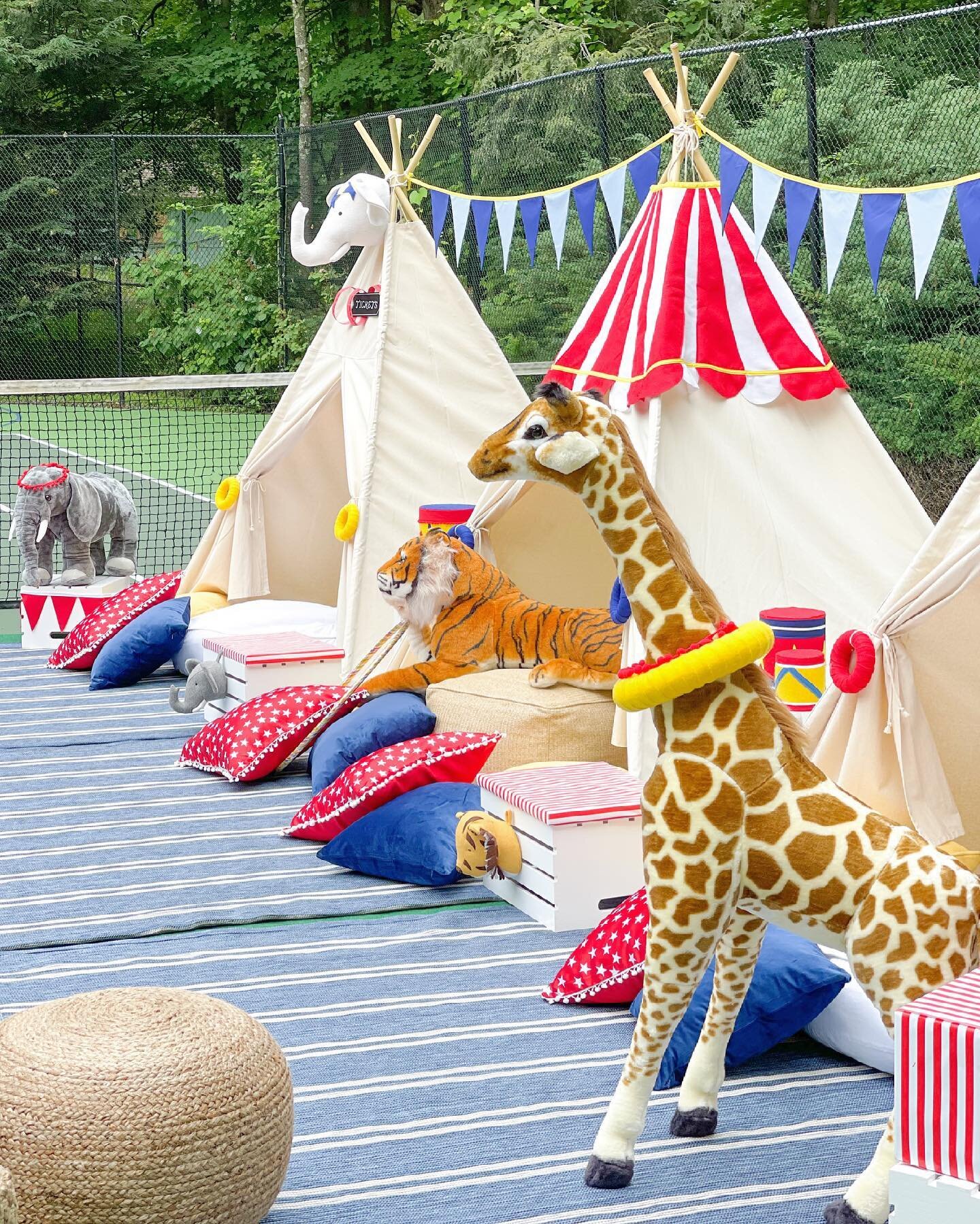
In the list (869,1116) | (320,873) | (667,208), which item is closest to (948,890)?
(869,1116)

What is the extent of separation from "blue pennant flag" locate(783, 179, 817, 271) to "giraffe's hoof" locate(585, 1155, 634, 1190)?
3.13 meters

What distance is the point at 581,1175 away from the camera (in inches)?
111

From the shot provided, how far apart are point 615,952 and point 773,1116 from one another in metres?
0.57

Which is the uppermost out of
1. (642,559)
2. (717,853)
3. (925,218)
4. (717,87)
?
(717,87)

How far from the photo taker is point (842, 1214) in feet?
8.35

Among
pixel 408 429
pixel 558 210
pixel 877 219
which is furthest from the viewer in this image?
pixel 408 429

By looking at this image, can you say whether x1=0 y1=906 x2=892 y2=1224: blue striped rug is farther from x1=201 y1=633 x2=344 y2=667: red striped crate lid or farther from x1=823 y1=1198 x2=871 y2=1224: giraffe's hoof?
x1=201 y1=633 x2=344 y2=667: red striped crate lid

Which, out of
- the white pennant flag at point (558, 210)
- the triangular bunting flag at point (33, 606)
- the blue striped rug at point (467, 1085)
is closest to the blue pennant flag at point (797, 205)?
the white pennant flag at point (558, 210)

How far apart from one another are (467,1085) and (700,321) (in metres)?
2.69

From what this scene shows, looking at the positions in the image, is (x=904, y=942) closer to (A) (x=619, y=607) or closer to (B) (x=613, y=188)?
(A) (x=619, y=607)

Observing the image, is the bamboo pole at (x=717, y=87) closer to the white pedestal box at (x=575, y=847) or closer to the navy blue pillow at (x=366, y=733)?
the navy blue pillow at (x=366, y=733)

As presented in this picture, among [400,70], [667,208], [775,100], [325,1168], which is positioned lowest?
[325,1168]

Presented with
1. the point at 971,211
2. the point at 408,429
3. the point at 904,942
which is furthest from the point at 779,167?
the point at 904,942

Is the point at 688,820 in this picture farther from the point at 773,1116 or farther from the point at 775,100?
the point at 775,100
